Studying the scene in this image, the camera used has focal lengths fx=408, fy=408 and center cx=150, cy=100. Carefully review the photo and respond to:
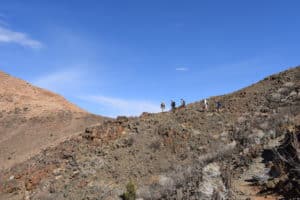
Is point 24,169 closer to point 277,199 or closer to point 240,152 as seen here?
point 240,152

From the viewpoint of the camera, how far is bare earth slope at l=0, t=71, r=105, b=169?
143ft

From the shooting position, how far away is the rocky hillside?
1973cm

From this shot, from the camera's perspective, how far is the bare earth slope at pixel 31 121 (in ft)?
143

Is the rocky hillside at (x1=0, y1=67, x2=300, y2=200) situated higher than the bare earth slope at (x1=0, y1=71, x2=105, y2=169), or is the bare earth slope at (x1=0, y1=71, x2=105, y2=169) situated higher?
the bare earth slope at (x1=0, y1=71, x2=105, y2=169)

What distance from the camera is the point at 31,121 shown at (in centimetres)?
5147

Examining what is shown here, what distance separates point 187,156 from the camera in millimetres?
25906

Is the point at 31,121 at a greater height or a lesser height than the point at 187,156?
greater

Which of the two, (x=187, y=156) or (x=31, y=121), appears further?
(x=31, y=121)

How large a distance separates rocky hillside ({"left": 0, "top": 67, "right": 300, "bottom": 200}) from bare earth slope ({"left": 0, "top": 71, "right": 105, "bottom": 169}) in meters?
8.63

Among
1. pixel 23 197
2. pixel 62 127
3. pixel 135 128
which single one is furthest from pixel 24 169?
pixel 62 127

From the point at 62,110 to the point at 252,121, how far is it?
108 ft

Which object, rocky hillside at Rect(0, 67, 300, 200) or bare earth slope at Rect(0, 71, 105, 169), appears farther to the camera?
→ bare earth slope at Rect(0, 71, 105, 169)

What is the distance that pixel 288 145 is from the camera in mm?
20234

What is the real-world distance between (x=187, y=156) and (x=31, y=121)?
30.9m
